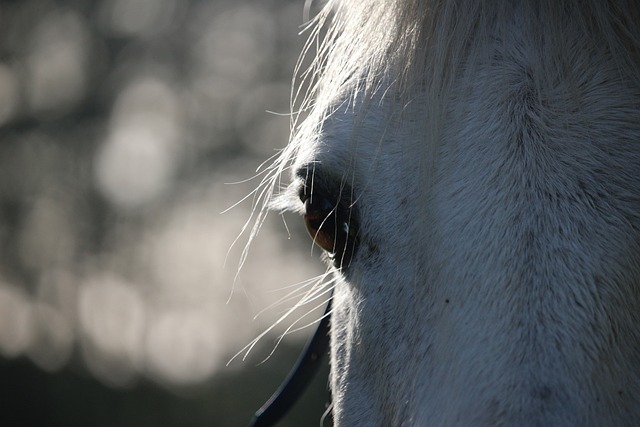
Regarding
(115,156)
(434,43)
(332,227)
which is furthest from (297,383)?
(115,156)

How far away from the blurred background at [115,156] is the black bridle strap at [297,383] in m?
10.7

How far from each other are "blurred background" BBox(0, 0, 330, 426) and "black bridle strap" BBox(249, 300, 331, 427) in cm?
1068

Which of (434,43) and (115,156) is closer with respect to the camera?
(434,43)

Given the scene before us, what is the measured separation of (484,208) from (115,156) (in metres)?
13.4

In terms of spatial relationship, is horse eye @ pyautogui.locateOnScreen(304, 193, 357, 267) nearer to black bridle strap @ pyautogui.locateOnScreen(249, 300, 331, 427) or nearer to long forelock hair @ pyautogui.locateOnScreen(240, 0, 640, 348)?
long forelock hair @ pyautogui.locateOnScreen(240, 0, 640, 348)

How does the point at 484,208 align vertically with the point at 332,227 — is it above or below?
above

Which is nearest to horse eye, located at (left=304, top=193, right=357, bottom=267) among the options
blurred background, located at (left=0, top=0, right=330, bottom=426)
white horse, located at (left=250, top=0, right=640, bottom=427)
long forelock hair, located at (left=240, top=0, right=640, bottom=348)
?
white horse, located at (left=250, top=0, right=640, bottom=427)

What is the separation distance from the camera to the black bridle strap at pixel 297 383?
7.75 ft

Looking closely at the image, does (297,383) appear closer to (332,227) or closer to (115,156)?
(332,227)

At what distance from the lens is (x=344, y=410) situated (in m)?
1.66

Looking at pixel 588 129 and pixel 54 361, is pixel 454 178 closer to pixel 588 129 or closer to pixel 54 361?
pixel 588 129

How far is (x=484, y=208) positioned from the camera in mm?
1167

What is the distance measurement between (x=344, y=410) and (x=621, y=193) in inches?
34.0

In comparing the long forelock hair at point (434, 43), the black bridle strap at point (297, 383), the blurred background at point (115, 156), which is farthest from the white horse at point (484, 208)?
the blurred background at point (115, 156)
